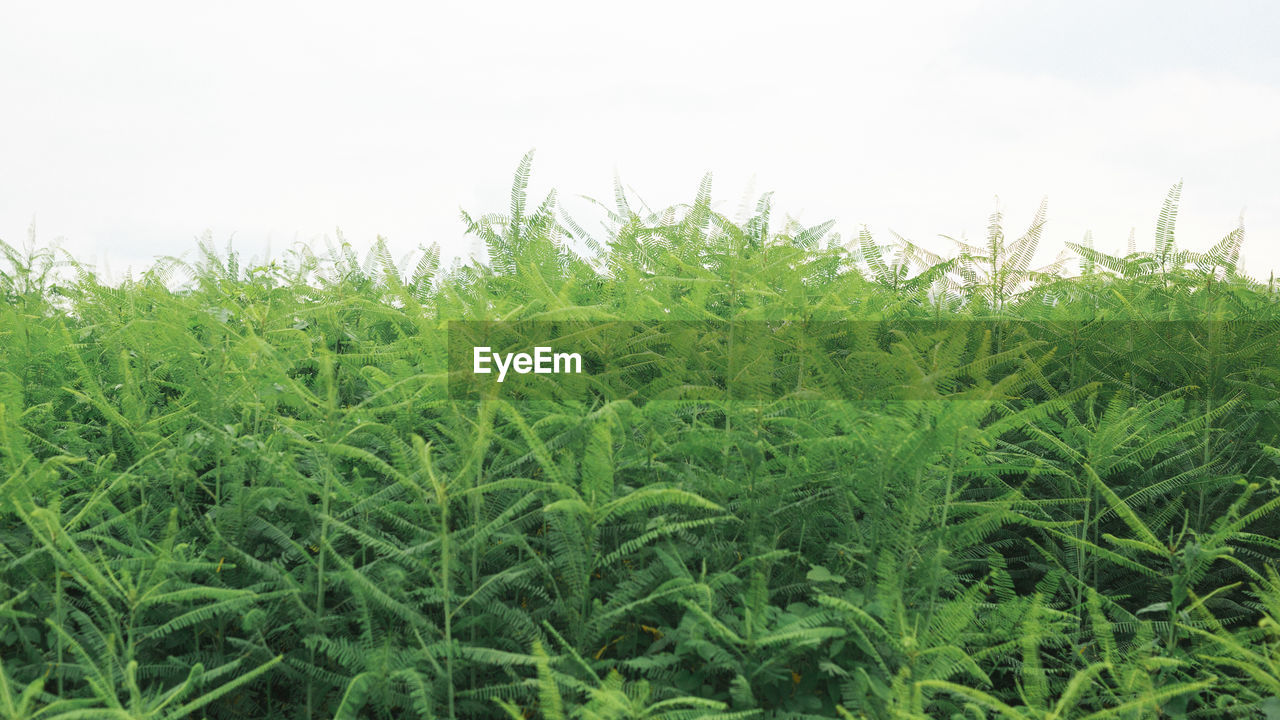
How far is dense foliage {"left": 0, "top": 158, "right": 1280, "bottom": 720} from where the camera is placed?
2098 millimetres

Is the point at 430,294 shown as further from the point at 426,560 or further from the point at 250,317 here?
the point at 426,560

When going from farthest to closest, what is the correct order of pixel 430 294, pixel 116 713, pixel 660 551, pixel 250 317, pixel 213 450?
pixel 430 294 → pixel 250 317 → pixel 213 450 → pixel 660 551 → pixel 116 713

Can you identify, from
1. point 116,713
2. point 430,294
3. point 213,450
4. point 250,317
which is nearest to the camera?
point 116,713

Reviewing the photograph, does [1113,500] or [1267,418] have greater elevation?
[1267,418]

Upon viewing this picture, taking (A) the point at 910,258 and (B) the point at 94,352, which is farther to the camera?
(A) the point at 910,258

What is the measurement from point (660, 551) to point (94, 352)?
9.07 ft

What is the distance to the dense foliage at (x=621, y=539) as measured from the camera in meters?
2.10

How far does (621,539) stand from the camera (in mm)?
2465

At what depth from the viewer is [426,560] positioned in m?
2.24

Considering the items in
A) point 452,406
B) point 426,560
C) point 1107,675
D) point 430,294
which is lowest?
point 1107,675

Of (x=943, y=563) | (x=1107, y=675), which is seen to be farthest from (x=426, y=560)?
(x=1107, y=675)

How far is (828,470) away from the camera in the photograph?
8.31 feet

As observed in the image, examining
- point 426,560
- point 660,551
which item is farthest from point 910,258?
point 426,560

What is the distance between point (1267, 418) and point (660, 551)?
258cm
